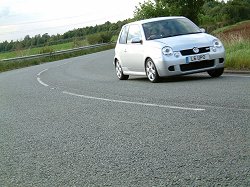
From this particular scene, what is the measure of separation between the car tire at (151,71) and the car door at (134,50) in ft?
1.05

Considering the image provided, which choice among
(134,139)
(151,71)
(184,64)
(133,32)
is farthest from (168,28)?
(134,139)

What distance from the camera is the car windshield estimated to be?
12195 millimetres

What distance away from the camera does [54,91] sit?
490 inches

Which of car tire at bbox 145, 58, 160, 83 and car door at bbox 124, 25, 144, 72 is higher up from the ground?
car door at bbox 124, 25, 144, 72

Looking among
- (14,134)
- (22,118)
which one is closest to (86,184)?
(14,134)

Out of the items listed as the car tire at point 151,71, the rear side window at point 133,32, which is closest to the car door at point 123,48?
the rear side window at point 133,32

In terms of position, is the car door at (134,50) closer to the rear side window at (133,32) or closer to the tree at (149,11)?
the rear side window at (133,32)

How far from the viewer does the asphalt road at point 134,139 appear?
4.12m

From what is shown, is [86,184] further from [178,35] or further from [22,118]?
[178,35]

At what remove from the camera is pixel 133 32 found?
43.3 feet

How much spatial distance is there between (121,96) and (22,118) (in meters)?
2.32

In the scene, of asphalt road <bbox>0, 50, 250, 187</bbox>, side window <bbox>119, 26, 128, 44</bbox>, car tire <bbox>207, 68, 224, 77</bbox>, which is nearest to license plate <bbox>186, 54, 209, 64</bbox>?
car tire <bbox>207, 68, 224, 77</bbox>

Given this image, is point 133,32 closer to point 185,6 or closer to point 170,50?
point 170,50

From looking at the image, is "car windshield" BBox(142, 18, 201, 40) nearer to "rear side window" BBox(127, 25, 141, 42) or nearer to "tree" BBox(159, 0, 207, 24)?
"rear side window" BBox(127, 25, 141, 42)
